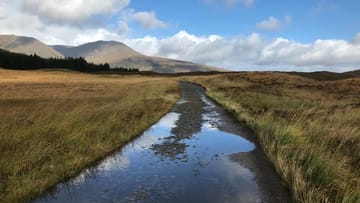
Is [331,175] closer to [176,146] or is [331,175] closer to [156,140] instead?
[176,146]

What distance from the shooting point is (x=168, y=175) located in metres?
10.3

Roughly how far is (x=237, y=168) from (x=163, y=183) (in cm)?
282

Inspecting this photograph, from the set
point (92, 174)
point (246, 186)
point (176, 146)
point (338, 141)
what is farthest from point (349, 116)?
point (92, 174)

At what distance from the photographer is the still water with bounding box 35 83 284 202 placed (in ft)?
28.0

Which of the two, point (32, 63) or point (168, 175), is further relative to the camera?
point (32, 63)

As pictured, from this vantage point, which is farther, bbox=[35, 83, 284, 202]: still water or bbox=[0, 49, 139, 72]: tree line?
bbox=[0, 49, 139, 72]: tree line

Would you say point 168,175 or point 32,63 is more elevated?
point 32,63

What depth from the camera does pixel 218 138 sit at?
16.5 m

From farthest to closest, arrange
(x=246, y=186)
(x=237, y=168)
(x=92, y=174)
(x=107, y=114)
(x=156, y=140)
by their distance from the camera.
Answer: (x=107, y=114)
(x=156, y=140)
(x=237, y=168)
(x=92, y=174)
(x=246, y=186)

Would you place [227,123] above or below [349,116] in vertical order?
below

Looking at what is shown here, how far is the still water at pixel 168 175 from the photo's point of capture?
8.52m

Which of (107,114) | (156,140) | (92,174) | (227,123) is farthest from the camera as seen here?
(227,123)

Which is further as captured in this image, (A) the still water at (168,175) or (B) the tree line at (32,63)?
(B) the tree line at (32,63)

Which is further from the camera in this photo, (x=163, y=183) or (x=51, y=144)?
(x=51, y=144)
